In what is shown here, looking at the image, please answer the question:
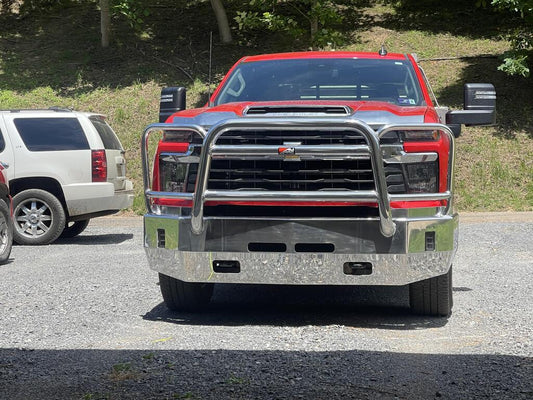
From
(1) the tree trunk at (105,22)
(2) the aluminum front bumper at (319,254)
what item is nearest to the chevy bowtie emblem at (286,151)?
(2) the aluminum front bumper at (319,254)

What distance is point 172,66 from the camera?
88.8 ft

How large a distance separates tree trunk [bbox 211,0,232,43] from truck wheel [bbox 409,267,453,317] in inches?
841

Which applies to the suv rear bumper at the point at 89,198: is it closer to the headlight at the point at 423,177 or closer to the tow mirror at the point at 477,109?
the tow mirror at the point at 477,109

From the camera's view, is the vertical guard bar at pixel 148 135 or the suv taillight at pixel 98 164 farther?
the suv taillight at pixel 98 164

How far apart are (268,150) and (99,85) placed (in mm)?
20232

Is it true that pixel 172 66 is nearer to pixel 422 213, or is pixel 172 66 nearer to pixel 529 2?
pixel 529 2

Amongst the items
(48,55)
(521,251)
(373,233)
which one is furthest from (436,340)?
Answer: (48,55)

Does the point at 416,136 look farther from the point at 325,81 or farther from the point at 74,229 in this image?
the point at 74,229

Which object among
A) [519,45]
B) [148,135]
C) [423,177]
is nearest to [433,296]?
[423,177]

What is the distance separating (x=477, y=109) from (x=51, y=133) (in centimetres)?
843

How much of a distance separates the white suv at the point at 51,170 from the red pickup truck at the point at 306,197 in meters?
7.38

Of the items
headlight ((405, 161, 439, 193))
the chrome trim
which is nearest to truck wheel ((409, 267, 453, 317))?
headlight ((405, 161, 439, 193))

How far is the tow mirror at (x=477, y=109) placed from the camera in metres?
7.42

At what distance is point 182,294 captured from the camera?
25.3 feet
